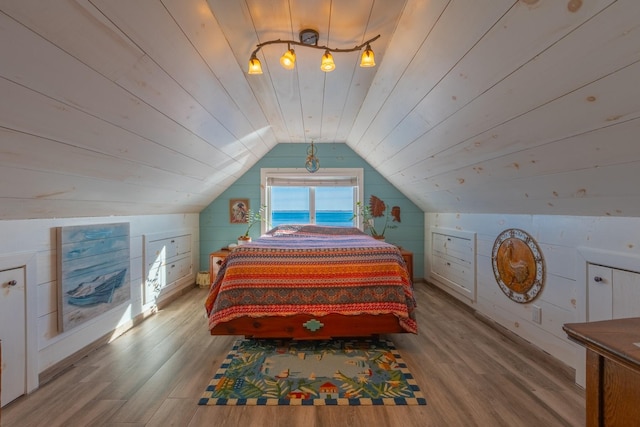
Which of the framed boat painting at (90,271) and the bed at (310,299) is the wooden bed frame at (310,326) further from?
the framed boat painting at (90,271)

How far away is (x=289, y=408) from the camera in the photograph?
1557mm

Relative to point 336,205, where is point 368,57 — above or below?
above

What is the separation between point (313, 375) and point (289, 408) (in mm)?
321

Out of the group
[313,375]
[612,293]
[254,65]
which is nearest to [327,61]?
[254,65]

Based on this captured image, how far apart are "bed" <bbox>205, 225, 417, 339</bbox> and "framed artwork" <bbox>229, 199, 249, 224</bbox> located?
6.55 feet

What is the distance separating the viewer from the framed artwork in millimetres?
4160

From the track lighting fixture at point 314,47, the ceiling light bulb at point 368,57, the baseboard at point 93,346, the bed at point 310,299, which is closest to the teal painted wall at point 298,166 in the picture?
the baseboard at point 93,346

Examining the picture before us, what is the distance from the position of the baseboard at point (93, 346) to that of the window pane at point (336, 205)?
233cm

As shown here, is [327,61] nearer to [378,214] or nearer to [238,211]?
[378,214]

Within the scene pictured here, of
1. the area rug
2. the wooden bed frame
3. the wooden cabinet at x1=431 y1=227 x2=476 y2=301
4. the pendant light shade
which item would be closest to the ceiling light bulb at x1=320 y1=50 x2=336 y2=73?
the wooden bed frame

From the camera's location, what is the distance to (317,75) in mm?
2088

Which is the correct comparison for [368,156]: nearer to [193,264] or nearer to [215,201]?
[215,201]

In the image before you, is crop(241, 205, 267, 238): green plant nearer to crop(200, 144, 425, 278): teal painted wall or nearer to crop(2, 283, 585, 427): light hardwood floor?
crop(200, 144, 425, 278): teal painted wall

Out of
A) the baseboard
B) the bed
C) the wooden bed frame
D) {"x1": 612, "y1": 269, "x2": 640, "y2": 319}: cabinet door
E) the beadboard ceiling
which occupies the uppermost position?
A: the beadboard ceiling
